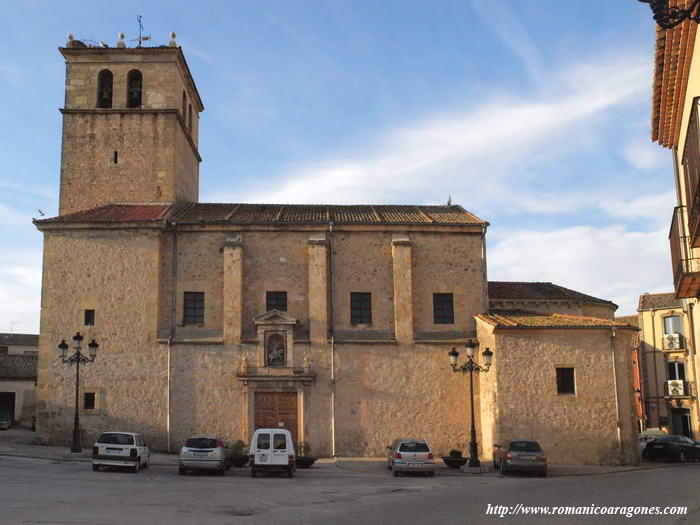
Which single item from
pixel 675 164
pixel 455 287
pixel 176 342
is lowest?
pixel 176 342

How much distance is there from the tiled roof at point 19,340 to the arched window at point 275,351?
150ft

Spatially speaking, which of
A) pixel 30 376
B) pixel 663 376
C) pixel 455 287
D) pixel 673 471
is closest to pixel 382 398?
pixel 455 287

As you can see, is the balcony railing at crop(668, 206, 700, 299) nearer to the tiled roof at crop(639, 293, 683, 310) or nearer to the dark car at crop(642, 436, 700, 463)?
the dark car at crop(642, 436, 700, 463)

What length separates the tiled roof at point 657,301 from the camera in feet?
150

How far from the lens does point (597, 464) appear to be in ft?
87.2

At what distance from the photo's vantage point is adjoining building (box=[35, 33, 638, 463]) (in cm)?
2730

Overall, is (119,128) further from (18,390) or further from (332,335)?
(18,390)

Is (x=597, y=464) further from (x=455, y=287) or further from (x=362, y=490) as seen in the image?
(x=362, y=490)

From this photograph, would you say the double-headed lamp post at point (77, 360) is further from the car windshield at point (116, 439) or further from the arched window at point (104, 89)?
the arched window at point (104, 89)

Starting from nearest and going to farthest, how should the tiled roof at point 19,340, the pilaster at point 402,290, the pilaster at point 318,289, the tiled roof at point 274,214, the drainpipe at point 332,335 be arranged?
the drainpipe at point 332,335 → the pilaster at point 318,289 → the pilaster at point 402,290 → the tiled roof at point 274,214 → the tiled roof at point 19,340

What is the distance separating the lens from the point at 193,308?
96.6 ft

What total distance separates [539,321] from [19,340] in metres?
54.7

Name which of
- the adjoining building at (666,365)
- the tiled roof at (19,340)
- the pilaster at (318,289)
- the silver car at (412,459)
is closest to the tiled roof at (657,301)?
the adjoining building at (666,365)

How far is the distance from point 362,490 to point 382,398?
1103 cm
